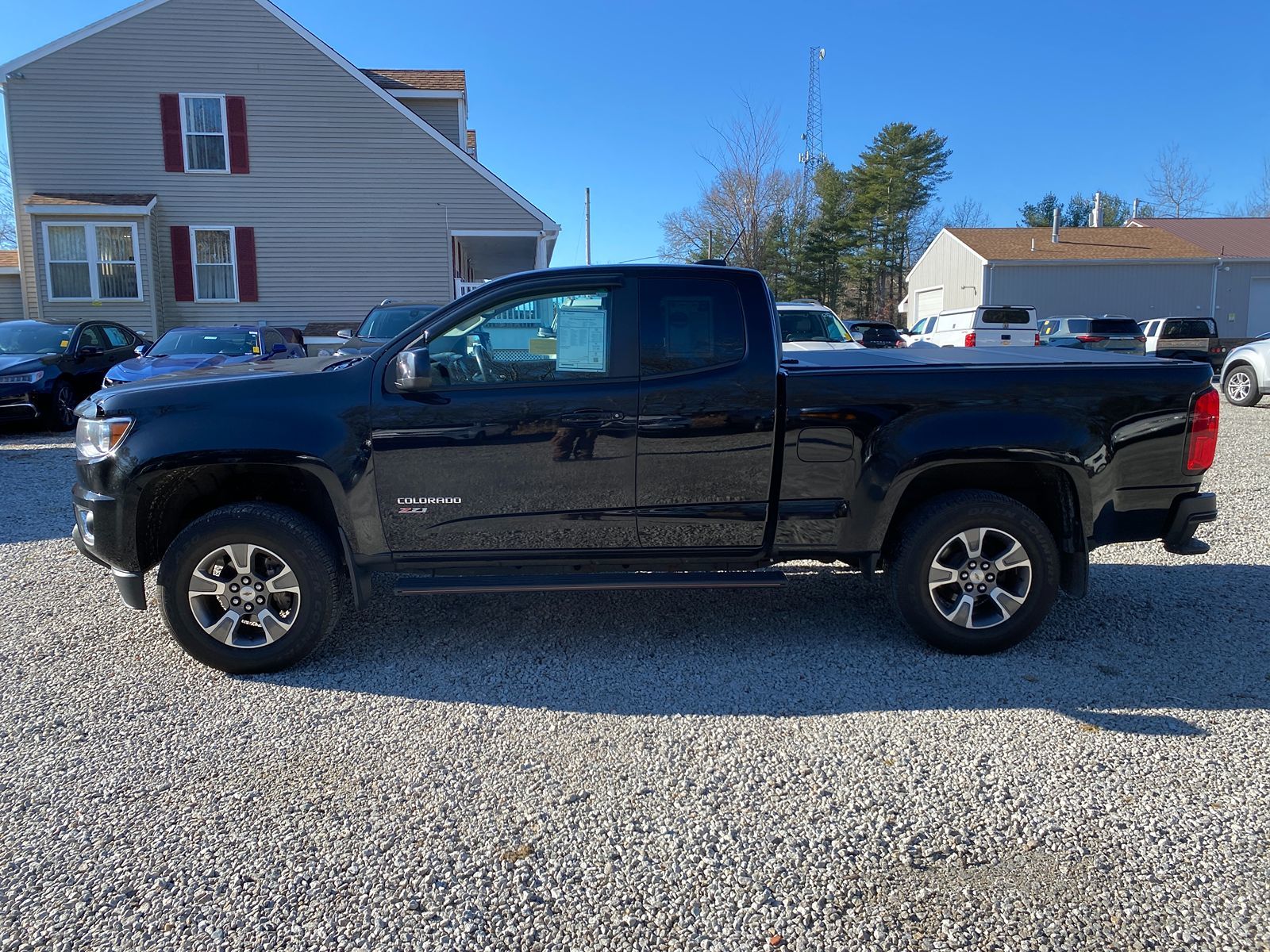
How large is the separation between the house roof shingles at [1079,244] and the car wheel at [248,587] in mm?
35037

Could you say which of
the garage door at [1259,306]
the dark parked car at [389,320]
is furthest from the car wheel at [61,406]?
the garage door at [1259,306]

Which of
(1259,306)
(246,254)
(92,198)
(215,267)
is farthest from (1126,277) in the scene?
(92,198)

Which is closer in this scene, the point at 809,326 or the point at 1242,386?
the point at 809,326

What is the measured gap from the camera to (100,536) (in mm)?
4188

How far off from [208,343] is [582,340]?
9967mm

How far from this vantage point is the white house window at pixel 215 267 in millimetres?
20375

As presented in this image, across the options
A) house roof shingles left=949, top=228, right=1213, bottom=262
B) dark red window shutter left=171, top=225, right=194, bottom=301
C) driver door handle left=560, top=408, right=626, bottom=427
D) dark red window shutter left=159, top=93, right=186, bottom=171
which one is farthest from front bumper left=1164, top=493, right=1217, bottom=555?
house roof shingles left=949, top=228, right=1213, bottom=262

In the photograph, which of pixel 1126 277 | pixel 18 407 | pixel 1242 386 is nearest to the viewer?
pixel 18 407

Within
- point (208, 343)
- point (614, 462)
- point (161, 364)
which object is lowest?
point (614, 462)

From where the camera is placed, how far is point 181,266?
66.4ft

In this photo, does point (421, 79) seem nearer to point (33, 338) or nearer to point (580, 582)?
point (33, 338)

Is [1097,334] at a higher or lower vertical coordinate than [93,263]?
lower

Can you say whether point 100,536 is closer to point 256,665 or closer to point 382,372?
point 256,665

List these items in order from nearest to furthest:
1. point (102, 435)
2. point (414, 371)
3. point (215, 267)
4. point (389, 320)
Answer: point (414, 371)
point (102, 435)
point (389, 320)
point (215, 267)
